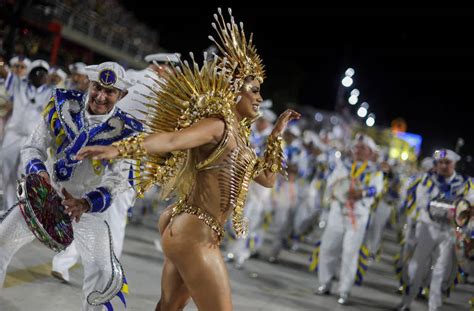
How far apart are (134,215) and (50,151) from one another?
7.70m

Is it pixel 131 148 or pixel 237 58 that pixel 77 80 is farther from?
pixel 131 148

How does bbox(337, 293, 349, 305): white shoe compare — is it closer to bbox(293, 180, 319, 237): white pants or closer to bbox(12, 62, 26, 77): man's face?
bbox(293, 180, 319, 237): white pants

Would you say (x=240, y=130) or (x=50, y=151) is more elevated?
(x=240, y=130)

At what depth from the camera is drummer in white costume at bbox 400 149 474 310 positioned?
761 cm

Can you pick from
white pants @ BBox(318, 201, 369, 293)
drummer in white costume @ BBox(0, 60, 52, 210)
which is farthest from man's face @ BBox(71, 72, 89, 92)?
white pants @ BBox(318, 201, 369, 293)

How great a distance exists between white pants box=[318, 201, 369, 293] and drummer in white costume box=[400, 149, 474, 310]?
2.34ft

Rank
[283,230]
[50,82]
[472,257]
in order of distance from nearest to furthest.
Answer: [472,257] < [50,82] < [283,230]

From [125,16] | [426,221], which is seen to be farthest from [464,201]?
[125,16]

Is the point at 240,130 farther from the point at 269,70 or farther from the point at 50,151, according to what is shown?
the point at 269,70

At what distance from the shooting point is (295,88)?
39844 millimetres

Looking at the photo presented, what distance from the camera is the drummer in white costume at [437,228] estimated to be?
7613 mm

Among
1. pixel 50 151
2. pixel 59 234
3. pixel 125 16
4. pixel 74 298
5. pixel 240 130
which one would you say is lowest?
pixel 74 298

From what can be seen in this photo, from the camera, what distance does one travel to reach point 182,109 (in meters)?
3.68

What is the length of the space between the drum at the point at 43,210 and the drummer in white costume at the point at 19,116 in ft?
13.8
